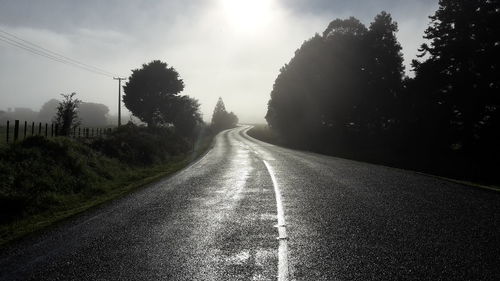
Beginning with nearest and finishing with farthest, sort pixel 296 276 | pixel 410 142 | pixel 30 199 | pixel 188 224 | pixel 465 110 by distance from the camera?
pixel 296 276 → pixel 188 224 → pixel 30 199 → pixel 465 110 → pixel 410 142

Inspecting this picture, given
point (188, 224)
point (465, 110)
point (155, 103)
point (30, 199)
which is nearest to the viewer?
point (188, 224)

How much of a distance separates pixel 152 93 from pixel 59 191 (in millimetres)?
54309

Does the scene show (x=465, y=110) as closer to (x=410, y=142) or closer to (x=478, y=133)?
(x=478, y=133)

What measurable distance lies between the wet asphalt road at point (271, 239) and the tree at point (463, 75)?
1916 cm

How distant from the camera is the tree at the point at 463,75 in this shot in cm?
2675

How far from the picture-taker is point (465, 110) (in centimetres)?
2791

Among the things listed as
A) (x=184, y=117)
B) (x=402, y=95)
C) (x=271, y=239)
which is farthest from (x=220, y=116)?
(x=271, y=239)

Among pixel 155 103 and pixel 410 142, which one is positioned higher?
pixel 155 103

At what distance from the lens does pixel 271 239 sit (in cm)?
643

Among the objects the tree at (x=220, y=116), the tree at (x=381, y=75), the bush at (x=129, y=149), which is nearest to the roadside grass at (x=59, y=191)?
the bush at (x=129, y=149)

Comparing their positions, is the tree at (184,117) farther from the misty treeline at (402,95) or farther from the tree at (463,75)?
the tree at (463,75)

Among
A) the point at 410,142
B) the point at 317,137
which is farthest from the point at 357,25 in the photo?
the point at 410,142

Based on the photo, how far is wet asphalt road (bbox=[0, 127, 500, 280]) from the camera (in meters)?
4.93

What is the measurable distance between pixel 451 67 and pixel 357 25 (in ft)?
56.8
